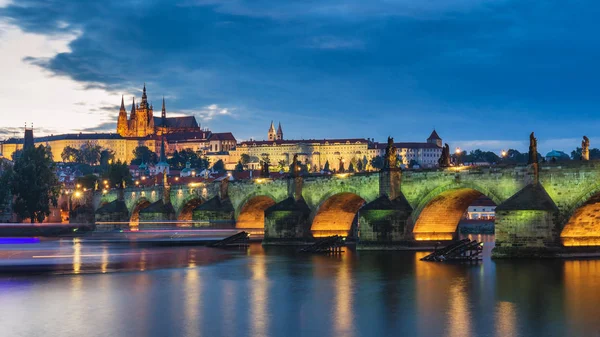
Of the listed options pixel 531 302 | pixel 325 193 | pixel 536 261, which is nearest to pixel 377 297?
pixel 531 302

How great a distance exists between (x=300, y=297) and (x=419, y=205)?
21.4 meters

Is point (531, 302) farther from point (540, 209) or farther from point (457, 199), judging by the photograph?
point (457, 199)

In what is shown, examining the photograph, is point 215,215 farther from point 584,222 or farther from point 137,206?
point 584,222

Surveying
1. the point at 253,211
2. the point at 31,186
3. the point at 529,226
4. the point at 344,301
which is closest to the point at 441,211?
the point at 529,226

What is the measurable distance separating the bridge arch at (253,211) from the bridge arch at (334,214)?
9.32 metres

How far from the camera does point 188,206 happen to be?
292ft

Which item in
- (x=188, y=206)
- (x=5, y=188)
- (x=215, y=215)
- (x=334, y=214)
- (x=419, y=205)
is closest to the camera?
(x=419, y=205)

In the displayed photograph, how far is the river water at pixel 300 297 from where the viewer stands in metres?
23.4

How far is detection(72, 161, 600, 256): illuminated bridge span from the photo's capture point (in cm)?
4019

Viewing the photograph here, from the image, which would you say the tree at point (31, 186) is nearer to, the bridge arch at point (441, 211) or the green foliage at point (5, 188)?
the green foliage at point (5, 188)

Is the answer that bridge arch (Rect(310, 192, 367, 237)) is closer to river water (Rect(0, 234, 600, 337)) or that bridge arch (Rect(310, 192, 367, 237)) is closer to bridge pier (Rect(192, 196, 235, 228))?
river water (Rect(0, 234, 600, 337))

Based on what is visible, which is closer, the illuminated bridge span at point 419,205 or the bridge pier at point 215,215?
the illuminated bridge span at point 419,205

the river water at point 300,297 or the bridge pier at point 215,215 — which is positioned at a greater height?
the bridge pier at point 215,215

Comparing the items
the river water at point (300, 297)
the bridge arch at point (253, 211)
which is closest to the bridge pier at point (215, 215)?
the bridge arch at point (253, 211)
